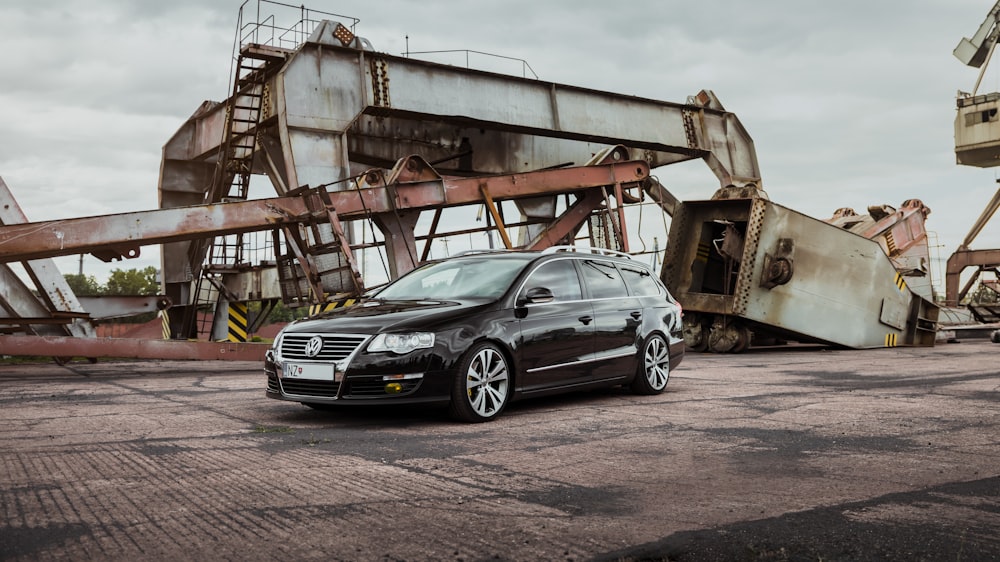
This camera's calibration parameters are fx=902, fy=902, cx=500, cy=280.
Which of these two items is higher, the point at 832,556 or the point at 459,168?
the point at 459,168

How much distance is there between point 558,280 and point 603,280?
700mm

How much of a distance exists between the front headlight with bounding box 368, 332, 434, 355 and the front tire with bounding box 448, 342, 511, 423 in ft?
1.13

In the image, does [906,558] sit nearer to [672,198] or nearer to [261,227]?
[261,227]

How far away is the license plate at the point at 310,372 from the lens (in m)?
6.88

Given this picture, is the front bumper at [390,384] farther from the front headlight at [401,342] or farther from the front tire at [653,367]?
the front tire at [653,367]

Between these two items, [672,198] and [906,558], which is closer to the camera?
[906,558]

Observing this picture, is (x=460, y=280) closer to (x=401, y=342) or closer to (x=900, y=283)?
(x=401, y=342)

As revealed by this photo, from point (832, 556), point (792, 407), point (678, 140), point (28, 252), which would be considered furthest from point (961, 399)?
point (678, 140)

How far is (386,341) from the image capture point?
22.4ft

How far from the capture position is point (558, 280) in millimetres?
8305

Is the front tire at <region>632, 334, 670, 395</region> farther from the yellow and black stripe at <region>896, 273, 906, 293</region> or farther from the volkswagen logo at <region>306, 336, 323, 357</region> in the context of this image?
the yellow and black stripe at <region>896, 273, 906, 293</region>

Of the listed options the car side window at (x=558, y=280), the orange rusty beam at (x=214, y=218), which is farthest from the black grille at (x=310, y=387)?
the orange rusty beam at (x=214, y=218)

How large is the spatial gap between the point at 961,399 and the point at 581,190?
908 centimetres

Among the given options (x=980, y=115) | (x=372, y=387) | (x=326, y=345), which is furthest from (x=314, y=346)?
(x=980, y=115)
